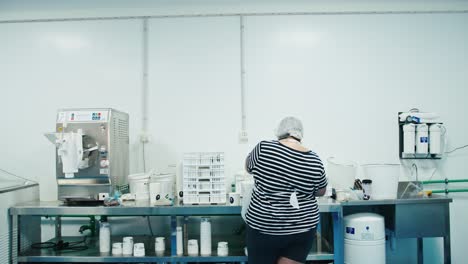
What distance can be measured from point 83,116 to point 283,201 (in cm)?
174

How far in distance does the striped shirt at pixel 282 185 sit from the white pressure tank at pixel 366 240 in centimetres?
72

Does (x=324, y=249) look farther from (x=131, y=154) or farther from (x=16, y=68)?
(x=16, y=68)

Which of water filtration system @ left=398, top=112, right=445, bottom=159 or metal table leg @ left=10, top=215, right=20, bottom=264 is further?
water filtration system @ left=398, top=112, right=445, bottom=159

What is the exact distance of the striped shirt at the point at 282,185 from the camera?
1.93 meters

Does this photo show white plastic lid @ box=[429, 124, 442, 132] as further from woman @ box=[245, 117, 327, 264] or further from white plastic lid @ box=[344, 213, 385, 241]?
woman @ box=[245, 117, 327, 264]

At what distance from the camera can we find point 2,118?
3199mm

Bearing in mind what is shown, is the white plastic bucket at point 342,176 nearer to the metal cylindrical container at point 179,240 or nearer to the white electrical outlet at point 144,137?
the metal cylindrical container at point 179,240

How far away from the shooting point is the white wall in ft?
10.3

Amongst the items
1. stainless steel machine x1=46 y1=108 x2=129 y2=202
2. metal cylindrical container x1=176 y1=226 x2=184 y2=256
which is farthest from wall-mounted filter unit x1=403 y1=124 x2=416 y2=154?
stainless steel machine x1=46 y1=108 x2=129 y2=202

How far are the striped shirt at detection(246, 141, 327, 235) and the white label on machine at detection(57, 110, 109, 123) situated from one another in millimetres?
1370

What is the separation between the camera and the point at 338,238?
95.1 inches

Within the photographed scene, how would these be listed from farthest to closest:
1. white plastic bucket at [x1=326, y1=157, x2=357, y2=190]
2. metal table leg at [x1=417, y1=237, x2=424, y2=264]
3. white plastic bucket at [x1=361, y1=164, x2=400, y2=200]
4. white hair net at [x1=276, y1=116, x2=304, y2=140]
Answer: metal table leg at [x1=417, y1=237, x2=424, y2=264] → white plastic bucket at [x1=326, y1=157, x2=357, y2=190] → white plastic bucket at [x1=361, y1=164, x2=400, y2=200] → white hair net at [x1=276, y1=116, x2=304, y2=140]

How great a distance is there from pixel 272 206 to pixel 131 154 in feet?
5.62

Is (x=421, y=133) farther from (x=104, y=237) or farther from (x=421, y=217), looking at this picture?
(x=104, y=237)
